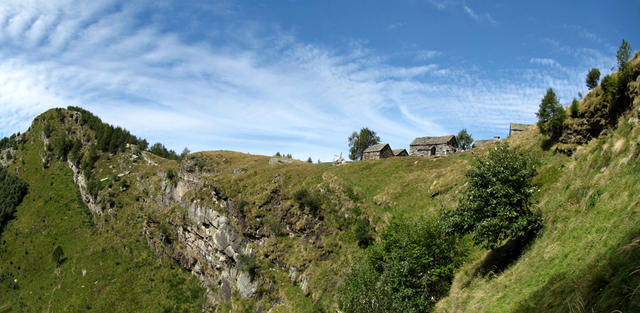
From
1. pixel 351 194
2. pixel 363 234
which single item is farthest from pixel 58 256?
pixel 363 234

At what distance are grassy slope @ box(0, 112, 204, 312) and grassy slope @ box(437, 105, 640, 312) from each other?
68.6 metres

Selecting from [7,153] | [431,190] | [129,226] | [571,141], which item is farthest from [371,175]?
[7,153]

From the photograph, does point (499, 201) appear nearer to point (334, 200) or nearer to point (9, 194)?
point (334, 200)

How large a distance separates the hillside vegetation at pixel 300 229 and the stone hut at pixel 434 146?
1114 centimetres

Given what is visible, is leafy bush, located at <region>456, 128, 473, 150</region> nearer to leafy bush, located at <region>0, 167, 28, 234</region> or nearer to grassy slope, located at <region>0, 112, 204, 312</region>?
grassy slope, located at <region>0, 112, 204, 312</region>

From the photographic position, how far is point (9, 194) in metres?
120

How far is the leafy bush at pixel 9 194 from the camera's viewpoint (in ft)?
377

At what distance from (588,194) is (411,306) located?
14545 millimetres

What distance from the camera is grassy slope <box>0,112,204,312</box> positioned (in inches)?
2945

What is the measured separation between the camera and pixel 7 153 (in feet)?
481

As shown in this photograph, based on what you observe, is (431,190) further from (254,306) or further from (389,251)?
→ (254,306)

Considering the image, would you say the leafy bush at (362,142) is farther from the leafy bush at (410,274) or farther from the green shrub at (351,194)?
the leafy bush at (410,274)

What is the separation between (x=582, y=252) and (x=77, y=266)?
113 meters

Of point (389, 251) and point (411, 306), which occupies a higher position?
point (389, 251)
